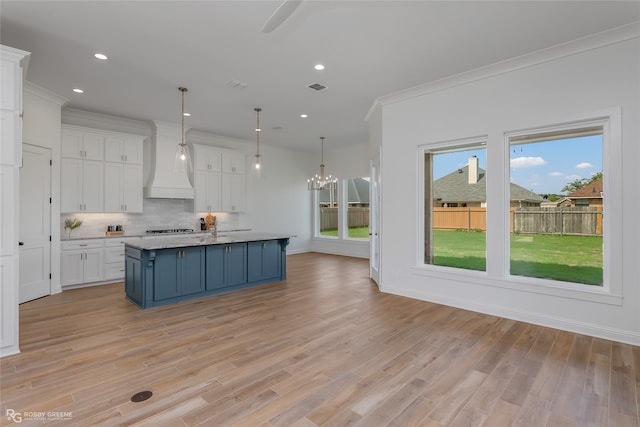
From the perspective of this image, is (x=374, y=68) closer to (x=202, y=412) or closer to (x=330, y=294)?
(x=330, y=294)

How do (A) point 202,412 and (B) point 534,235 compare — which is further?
(B) point 534,235

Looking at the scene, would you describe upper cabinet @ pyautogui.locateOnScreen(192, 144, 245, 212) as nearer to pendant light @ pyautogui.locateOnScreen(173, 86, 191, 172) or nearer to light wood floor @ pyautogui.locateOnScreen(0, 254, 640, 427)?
pendant light @ pyautogui.locateOnScreen(173, 86, 191, 172)

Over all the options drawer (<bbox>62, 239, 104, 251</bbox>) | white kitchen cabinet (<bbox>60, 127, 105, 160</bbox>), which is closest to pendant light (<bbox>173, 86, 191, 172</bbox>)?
white kitchen cabinet (<bbox>60, 127, 105, 160</bbox>)

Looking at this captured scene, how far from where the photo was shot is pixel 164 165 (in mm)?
6680

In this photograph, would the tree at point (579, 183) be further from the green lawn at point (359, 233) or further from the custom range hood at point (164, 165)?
the custom range hood at point (164, 165)

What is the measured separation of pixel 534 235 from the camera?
408cm

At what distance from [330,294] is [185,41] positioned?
3933 millimetres

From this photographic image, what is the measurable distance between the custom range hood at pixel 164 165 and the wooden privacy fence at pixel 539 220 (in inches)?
213

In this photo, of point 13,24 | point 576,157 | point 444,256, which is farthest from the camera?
point 444,256

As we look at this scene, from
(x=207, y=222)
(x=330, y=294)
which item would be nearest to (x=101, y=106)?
(x=207, y=222)

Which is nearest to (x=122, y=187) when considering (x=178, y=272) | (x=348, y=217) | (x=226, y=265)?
(x=178, y=272)

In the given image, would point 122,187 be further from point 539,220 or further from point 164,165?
point 539,220

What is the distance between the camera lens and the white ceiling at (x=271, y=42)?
2.91m

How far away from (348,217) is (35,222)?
701 cm
